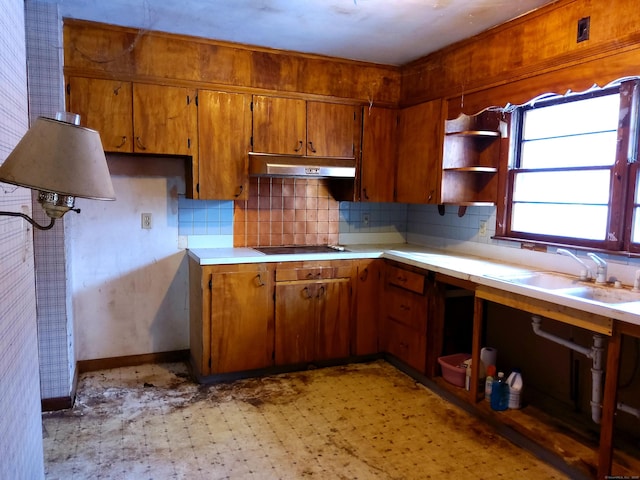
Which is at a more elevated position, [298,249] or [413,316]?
[298,249]

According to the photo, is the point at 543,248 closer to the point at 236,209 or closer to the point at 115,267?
the point at 236,209

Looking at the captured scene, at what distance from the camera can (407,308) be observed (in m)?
3.38

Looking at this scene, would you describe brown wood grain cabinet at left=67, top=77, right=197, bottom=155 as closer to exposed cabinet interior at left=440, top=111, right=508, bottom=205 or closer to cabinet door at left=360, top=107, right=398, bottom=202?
cabinet door at left=360, top=107, right=398, bottom=202

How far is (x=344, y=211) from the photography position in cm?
410

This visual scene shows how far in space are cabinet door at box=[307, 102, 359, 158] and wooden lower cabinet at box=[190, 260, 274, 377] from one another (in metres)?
1.06

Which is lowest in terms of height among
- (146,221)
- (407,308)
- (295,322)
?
(295,322)

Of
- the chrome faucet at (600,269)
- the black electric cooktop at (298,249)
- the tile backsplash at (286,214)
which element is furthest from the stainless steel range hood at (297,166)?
the chrome faucet at (600,269)

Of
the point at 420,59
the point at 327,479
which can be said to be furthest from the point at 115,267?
the point at 420,59

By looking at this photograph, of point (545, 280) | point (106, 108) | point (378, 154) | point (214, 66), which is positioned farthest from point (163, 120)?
point (545, 280)

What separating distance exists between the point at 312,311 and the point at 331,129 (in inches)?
55.9

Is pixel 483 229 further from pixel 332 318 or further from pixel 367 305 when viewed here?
pixel 332 318

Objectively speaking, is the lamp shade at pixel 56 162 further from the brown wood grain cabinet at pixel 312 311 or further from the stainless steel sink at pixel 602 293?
the brown wood grain cabinet at pixel 312 311

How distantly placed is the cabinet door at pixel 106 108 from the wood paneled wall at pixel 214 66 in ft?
0.21

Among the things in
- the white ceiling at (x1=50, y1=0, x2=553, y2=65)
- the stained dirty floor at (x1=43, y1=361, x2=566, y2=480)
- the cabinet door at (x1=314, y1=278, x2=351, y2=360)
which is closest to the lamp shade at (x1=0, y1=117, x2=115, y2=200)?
the stained dirty floor at (x1=43, y1=361, x2=566, y2=480)
